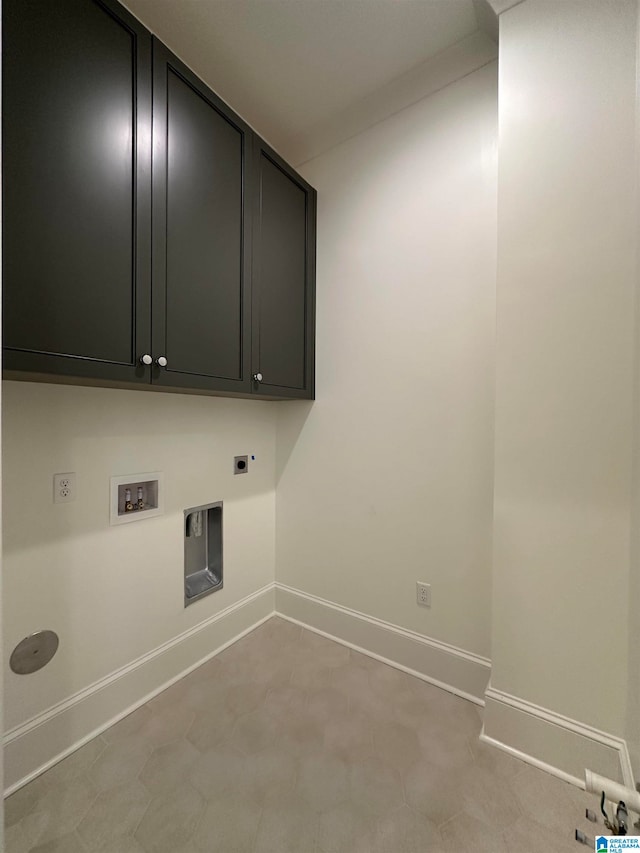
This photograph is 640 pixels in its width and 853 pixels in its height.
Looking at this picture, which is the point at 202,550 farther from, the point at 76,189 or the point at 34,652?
the point at 76,189

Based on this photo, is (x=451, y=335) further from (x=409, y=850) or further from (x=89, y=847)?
(x=89, y=847)

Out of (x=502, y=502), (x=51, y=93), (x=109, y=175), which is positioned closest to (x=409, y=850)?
(x=502, y=502)

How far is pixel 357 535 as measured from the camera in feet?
6.35

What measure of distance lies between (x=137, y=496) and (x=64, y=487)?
0.30m

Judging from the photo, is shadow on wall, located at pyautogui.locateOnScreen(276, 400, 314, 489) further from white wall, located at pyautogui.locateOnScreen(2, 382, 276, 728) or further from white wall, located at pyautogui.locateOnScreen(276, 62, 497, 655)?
white wall, located at pyautogui.locateOnScreen(2, 382, 276, 728)

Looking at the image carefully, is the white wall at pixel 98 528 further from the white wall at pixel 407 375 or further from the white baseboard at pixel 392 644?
the white wall at pixel 407 375

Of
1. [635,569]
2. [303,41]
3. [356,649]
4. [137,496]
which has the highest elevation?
[303,41]

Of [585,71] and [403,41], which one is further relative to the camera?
[403,41]

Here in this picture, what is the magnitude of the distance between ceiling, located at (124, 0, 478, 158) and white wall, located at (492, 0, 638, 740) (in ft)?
1.08

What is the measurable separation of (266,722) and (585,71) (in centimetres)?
259

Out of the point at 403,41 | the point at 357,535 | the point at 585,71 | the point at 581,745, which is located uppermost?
the point at 403,41

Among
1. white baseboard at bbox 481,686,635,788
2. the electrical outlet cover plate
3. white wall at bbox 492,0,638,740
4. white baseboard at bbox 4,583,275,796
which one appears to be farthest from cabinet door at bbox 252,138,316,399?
white baseboard at bbox 481,686,635,788

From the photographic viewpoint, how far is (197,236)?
140cm

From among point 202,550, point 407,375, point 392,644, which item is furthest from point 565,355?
point 202,550
